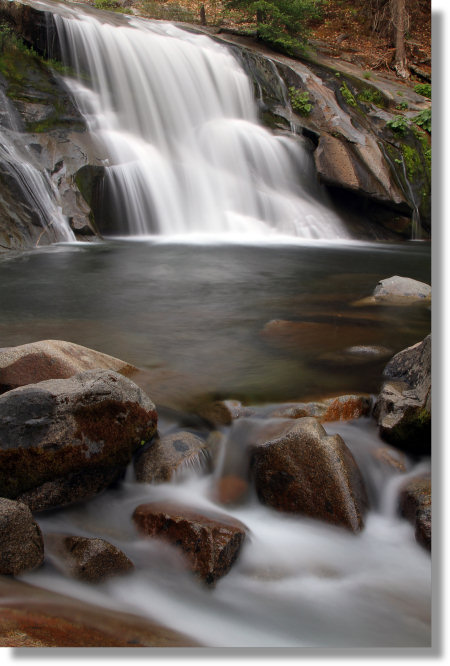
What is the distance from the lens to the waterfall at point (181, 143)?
39.1 feet

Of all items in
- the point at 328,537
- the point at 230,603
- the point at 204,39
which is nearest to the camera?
the point at 230,603

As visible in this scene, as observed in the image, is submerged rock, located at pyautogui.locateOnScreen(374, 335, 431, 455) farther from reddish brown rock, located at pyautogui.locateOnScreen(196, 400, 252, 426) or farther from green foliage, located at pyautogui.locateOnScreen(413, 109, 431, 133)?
green foliage, located at pyautogui.locateOnScreen(413, 109, 431, 133)

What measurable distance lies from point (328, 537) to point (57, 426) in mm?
1556

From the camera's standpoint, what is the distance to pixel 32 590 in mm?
2328

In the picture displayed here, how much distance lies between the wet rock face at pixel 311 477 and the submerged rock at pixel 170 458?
1.12 feet

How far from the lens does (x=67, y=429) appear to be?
306 cm

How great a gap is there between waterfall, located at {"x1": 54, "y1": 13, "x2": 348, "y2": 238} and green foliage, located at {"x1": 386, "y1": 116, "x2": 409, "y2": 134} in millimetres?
2609

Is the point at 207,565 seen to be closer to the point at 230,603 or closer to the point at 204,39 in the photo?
the point at 230,603

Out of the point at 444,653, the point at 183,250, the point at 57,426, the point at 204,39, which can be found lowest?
the point at 183,250

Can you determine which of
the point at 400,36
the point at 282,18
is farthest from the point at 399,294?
the point at 400,36

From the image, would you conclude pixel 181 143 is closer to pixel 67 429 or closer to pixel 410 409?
pixel 410 409

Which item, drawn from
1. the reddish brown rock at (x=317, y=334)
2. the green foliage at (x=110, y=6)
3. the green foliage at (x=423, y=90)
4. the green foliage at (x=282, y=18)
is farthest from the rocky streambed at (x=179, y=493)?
the green foliage at (x=110, y=6)

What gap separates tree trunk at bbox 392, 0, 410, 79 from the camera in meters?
16.9

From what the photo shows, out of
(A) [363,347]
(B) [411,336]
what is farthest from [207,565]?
(B) [411,336]
